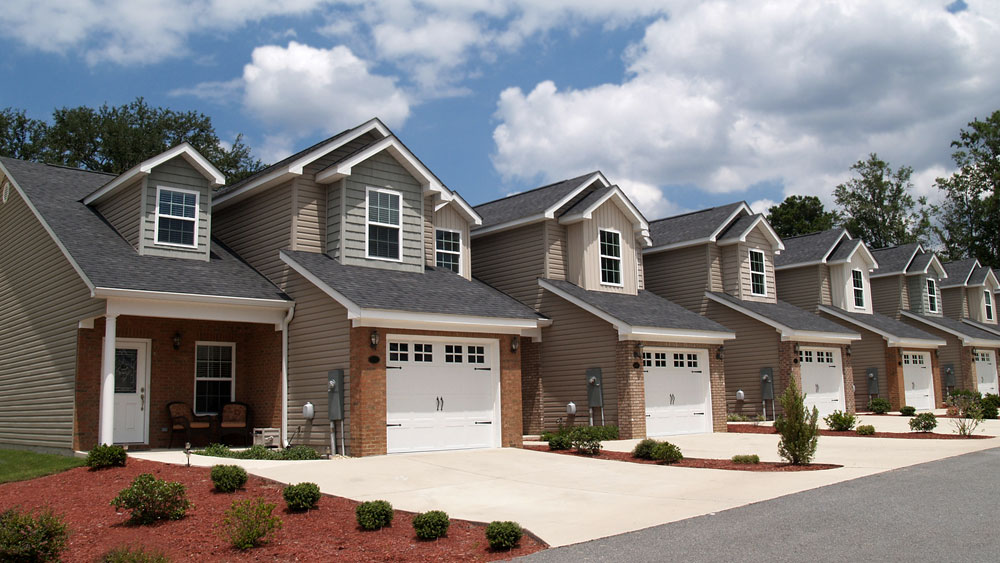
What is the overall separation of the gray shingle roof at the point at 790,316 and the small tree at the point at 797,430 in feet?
39.7

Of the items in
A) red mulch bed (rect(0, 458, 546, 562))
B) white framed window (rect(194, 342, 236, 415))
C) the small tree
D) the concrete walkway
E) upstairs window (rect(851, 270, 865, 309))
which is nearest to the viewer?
red mulch bed (rect(0, 458, 546, 562))

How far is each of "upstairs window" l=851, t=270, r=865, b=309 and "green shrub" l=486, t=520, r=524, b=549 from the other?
29281mm

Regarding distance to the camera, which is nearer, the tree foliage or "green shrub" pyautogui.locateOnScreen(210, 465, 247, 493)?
"green shrub" pyautogui.locateOnScreen(210, 465, 247, 493)

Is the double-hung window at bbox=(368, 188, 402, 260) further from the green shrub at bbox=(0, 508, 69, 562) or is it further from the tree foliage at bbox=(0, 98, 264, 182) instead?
the tree foliage at bbox=(0, 98, 264, 182)

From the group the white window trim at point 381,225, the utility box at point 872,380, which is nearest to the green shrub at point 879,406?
the utility box at point 872,380

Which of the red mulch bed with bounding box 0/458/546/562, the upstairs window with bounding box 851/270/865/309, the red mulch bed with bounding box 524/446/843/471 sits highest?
the upstairs window with bounding box 851/270/865/309

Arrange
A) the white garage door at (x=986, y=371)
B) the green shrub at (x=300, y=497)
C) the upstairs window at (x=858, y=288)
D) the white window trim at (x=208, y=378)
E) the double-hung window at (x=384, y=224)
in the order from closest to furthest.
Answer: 1. the green shrub at (x=300, y=497)
2. the white window trim at (x=208, y=378)
3. the double-hung window at (x=384, y=224)
4. the upstairs window at (x=858, y=288)
5. the white garage door at (x=986, y=371)

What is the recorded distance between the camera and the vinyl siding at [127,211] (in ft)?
61.5

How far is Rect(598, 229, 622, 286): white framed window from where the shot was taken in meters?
24.9

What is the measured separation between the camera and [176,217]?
62.8ft

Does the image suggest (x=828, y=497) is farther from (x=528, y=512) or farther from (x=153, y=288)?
(x=153, y=288)

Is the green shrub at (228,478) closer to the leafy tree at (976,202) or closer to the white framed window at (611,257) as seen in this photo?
the white framed window at (611,257)

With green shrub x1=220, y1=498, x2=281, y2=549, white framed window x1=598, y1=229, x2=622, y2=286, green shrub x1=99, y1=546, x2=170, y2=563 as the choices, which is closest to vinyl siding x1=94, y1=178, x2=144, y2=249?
green shrub x1=220, y1=498, x2=281, y2=549

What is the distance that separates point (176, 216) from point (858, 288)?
2774cm
